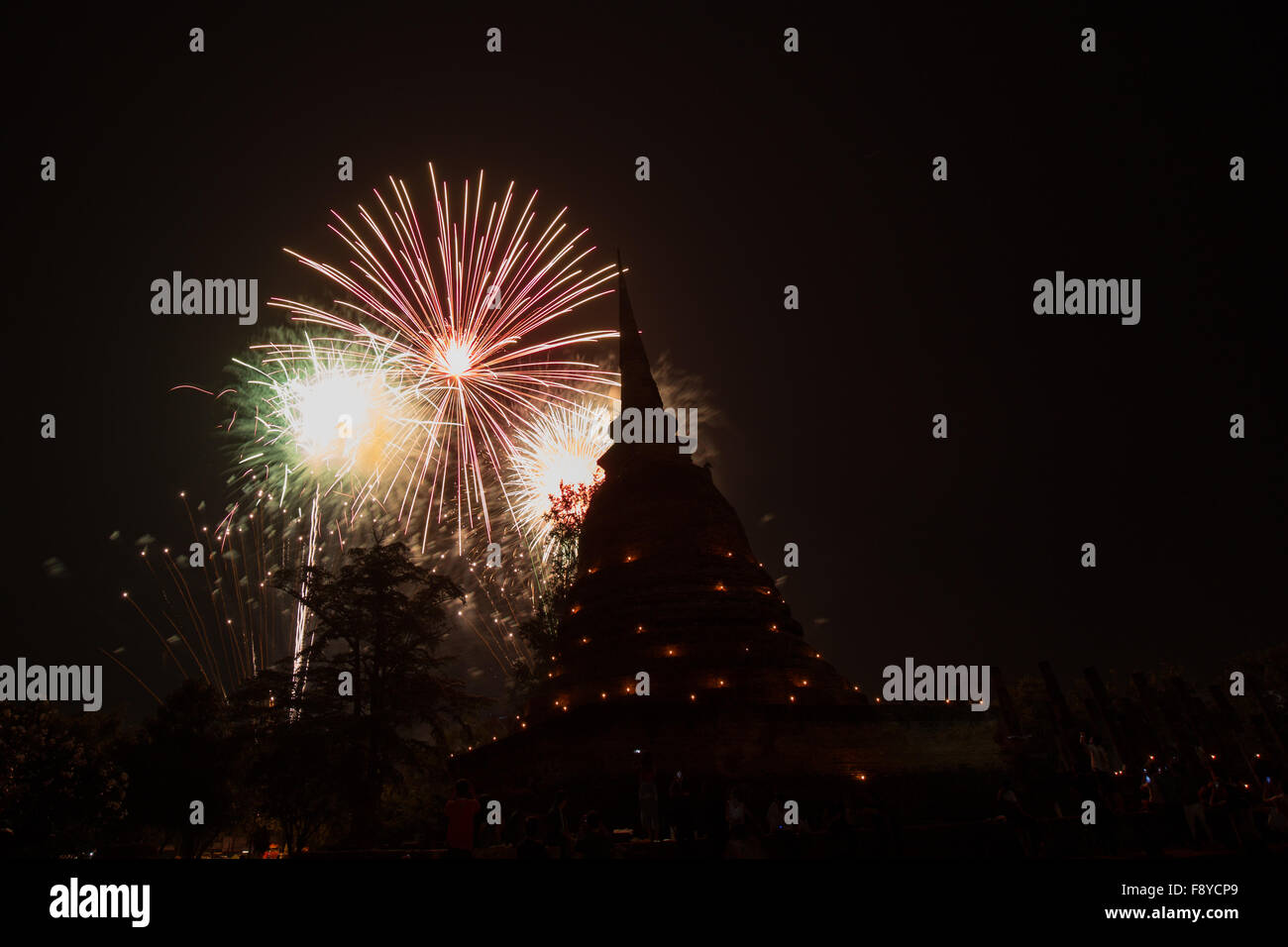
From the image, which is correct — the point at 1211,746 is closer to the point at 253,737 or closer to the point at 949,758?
the point at 949,758

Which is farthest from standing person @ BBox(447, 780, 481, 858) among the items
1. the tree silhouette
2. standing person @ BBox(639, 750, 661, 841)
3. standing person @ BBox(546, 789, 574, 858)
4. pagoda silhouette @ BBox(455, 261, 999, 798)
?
the tree silhouette

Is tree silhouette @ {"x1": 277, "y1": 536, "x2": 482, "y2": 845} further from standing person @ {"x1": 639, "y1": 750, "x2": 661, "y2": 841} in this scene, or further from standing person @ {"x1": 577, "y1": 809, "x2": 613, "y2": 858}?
standing person @ {"x1": 577, "y1": 809, "x2": 613, "y2": 858}

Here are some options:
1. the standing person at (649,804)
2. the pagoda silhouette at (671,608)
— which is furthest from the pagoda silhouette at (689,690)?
the standing person at (649,804)

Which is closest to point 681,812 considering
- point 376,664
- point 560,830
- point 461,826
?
point 560,830
